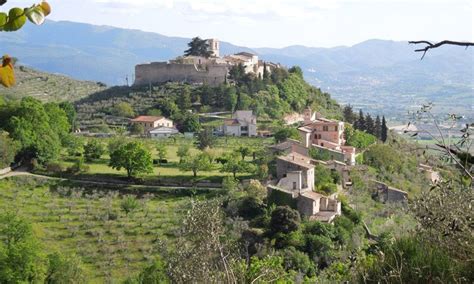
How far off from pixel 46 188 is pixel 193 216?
23886 millimetres

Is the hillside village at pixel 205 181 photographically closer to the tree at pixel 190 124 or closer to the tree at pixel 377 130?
the tree at pixel 190 124

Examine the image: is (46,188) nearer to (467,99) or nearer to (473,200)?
(473,200)

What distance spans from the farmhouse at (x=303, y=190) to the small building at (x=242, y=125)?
43.6 ft

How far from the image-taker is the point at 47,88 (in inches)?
2579

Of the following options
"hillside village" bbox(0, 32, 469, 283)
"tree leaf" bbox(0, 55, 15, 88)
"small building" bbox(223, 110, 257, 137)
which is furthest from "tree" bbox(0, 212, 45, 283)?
"small building" bbox(223, 110, 257, 137)

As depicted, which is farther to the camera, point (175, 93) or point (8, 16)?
point (175, 93)

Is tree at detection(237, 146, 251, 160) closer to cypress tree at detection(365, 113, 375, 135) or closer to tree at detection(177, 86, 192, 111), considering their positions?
tree at detection(177, 86, 192, 111)

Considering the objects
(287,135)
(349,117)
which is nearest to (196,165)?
(287,135)

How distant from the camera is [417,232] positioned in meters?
6.80

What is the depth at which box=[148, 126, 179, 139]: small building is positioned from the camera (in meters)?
42.9

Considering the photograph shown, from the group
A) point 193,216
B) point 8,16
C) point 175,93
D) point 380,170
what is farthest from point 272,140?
point 8,16

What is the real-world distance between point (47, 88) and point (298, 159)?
42.5 metres

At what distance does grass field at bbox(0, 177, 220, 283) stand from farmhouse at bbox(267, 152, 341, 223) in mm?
3555

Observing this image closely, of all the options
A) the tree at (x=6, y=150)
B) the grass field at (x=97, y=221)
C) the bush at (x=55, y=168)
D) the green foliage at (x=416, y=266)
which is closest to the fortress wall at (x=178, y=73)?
the bush at (x=55, y=168)
